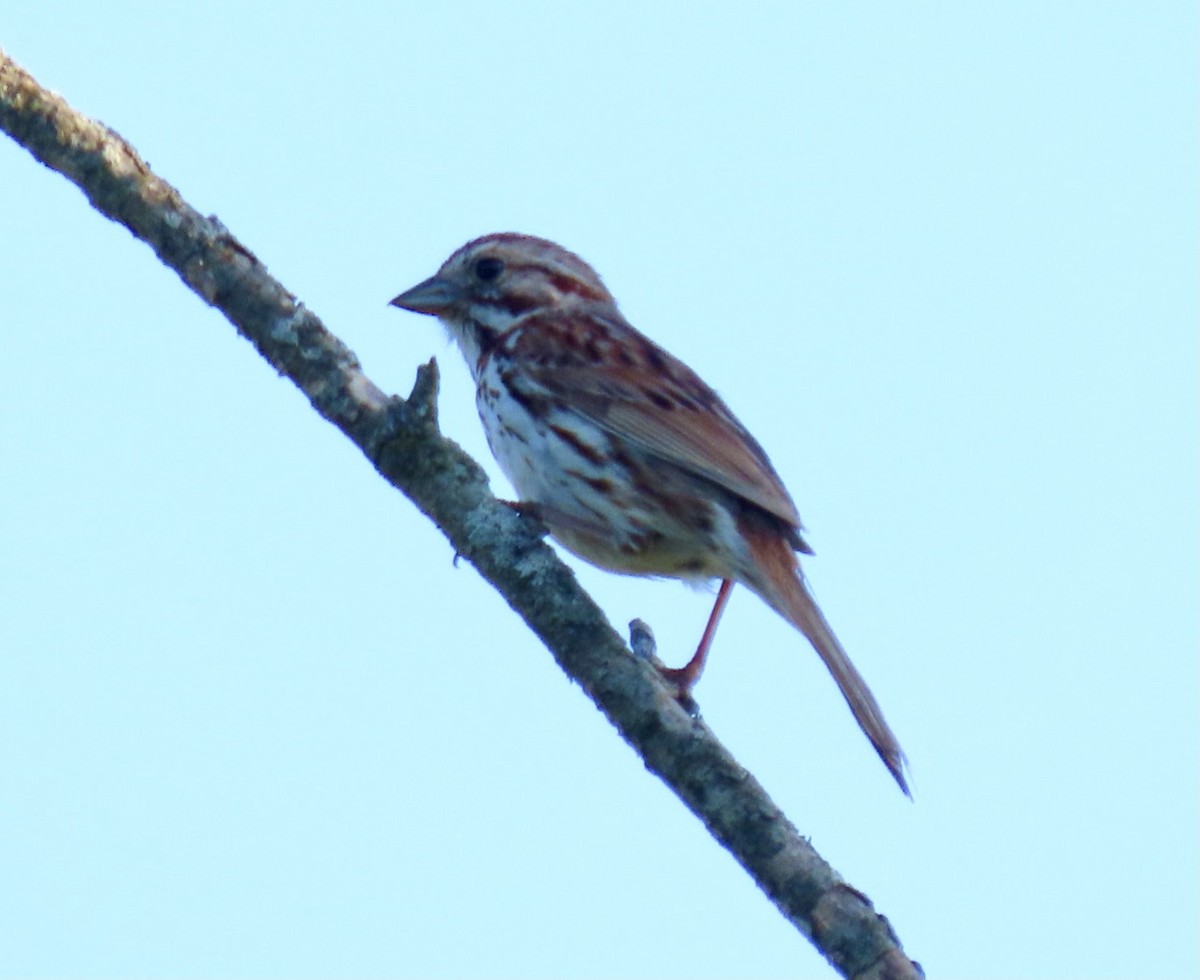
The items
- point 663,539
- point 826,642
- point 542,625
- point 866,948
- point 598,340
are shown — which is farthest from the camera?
point 598,340

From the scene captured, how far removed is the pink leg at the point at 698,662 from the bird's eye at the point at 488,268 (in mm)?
1766

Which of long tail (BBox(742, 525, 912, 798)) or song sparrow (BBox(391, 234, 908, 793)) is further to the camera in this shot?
song sparrow (BBox(391, 234, 908, 793))

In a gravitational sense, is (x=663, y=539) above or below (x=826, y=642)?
above

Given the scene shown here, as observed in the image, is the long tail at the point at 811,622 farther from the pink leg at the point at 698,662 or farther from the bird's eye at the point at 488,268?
the bird's eye at the point at 488,268

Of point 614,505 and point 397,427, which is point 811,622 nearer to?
point 614,505

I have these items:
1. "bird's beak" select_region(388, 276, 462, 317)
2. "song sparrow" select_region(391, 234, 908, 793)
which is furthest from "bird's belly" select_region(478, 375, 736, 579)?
"bird's beak" select_region(388, 276, 462, 317)

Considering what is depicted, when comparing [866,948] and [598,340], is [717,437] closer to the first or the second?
[598,340]

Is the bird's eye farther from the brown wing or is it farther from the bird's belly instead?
the bird's belly

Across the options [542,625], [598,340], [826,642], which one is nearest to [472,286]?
[598,340]

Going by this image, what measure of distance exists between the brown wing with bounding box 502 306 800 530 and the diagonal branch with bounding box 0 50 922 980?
1495 millimetres

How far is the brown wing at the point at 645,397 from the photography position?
6.04 metres

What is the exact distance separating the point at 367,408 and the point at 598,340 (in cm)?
210

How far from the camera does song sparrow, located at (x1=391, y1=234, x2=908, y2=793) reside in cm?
591

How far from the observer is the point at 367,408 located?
466 cm
